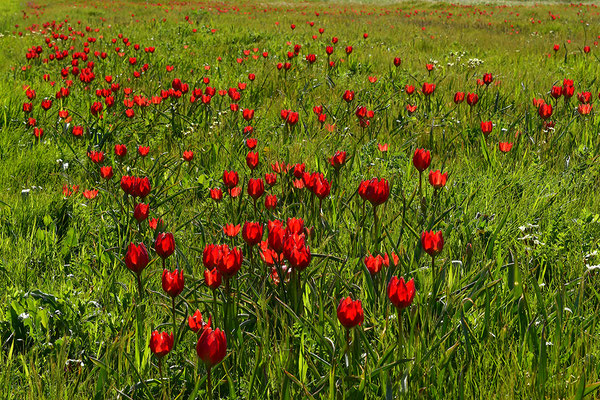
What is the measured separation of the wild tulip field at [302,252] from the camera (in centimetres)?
144

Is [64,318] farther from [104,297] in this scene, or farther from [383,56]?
[383,56]

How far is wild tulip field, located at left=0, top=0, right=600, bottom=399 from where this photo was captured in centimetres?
144

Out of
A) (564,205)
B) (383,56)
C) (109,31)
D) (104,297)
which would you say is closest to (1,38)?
(109,31)

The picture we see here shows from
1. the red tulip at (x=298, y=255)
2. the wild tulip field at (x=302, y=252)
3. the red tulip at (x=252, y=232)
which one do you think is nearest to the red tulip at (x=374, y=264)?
the wild tulip field at (x=302, y=252)

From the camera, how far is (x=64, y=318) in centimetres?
177

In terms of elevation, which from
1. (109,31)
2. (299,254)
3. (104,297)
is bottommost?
(104,297)

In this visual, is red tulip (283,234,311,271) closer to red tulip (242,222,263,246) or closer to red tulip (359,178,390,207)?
red tulip (242,222,263,246)

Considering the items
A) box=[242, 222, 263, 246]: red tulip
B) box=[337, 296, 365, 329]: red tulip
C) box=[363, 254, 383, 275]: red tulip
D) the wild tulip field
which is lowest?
the wild tulip field

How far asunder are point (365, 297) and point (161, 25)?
12.0 meters

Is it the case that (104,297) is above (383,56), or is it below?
below

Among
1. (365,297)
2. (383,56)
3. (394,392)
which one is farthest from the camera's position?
(383,56)

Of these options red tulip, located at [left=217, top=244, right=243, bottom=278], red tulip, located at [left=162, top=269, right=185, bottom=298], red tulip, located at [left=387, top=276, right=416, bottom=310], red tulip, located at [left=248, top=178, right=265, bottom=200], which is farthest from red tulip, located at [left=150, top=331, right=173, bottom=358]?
red tulip, located at [left=248, top=178, right=265, bottom=200]

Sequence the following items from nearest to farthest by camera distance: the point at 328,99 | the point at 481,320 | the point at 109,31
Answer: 1. the point at 481,320
2. the point at 328,99
3. the point at 109,31

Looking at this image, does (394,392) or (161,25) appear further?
(161,25)
